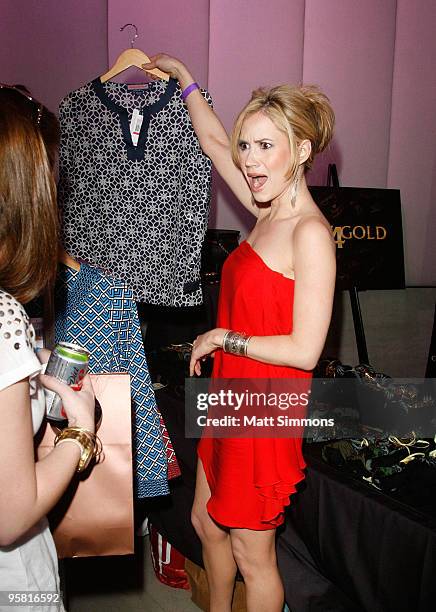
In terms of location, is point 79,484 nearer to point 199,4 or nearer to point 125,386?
point 125,386

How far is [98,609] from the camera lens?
220cm

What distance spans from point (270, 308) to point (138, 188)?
979 mm

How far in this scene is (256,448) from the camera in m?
1.53

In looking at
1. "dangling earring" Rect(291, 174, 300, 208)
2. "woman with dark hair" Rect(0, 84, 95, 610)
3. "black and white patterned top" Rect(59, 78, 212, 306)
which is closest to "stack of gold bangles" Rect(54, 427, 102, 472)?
"woman with dark hair" Rect(0, 84, 95, 610)

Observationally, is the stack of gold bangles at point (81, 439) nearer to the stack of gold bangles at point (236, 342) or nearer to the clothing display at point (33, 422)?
the clothing display at point (33, 422)

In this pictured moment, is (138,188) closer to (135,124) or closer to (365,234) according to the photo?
(135,124)

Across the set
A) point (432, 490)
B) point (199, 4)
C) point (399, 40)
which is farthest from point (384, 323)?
point (432, 490)

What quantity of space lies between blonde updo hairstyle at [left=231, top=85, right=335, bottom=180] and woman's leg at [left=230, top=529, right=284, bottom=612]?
0.98 metres

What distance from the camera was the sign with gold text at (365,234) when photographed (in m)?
3.45

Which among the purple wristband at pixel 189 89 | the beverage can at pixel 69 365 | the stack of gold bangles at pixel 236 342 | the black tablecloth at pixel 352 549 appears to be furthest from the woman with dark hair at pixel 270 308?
the beverage can at pixel 69 365

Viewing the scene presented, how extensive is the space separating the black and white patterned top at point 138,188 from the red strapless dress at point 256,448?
681 millimetres

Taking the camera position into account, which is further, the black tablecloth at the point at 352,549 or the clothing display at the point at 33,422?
the black tablecloth at the point at 352,549

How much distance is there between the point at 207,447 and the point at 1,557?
81cm

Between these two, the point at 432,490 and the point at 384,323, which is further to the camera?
the point at 384,323
